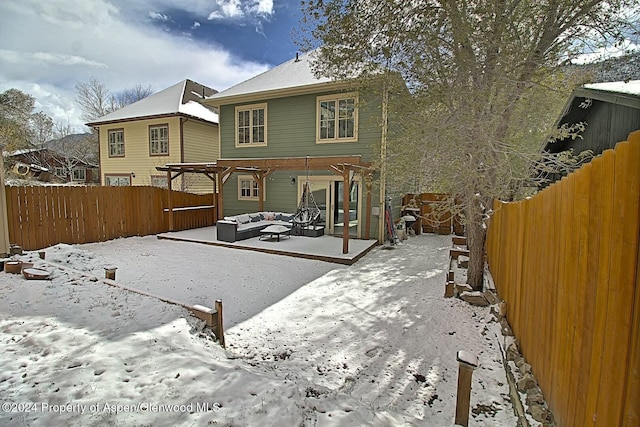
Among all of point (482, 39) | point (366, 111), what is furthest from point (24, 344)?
point (366, 111)

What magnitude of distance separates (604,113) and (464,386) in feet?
18.1

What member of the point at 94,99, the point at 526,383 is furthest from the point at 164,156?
the point at 94,99

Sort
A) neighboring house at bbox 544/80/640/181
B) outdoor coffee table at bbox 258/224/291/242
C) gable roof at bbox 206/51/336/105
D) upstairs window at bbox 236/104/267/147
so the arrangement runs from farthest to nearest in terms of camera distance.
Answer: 1. upstairs window at bbox 236/104/267/147
2. gable roof at bbox 206/51/336/105
3. outdoor coffee table at bbox 258/224/291/242
4. neighboring house at bbox 544/80/640/181

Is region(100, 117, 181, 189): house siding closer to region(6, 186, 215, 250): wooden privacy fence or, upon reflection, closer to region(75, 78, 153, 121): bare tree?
region(6, 186, 215, 250): wooden privacy fence

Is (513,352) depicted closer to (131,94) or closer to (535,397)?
(535,397)

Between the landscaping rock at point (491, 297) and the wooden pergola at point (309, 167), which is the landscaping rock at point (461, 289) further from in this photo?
the wooden pergola at point (309, 167)

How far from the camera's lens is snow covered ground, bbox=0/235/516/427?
1.89m

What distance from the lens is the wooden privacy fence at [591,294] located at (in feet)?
3.85

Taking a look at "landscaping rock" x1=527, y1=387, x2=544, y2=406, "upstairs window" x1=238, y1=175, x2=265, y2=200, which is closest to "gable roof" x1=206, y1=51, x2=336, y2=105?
"upstairs window" x1=238, y1=175, x2=265, y2=200

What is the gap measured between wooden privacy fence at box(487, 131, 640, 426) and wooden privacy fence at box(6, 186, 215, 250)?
999 centimetres

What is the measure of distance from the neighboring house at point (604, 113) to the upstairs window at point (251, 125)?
8603 millimetres

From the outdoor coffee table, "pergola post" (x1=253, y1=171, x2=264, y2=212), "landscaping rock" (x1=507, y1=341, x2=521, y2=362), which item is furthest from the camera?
"pergola post" (x1=253, y1=171, x2=264, y2=212)

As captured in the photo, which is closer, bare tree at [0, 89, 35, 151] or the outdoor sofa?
the outdoor sofa

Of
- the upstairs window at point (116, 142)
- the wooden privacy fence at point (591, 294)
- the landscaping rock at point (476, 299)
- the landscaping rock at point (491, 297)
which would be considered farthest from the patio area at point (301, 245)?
the upstairs window at point (116, 142)
